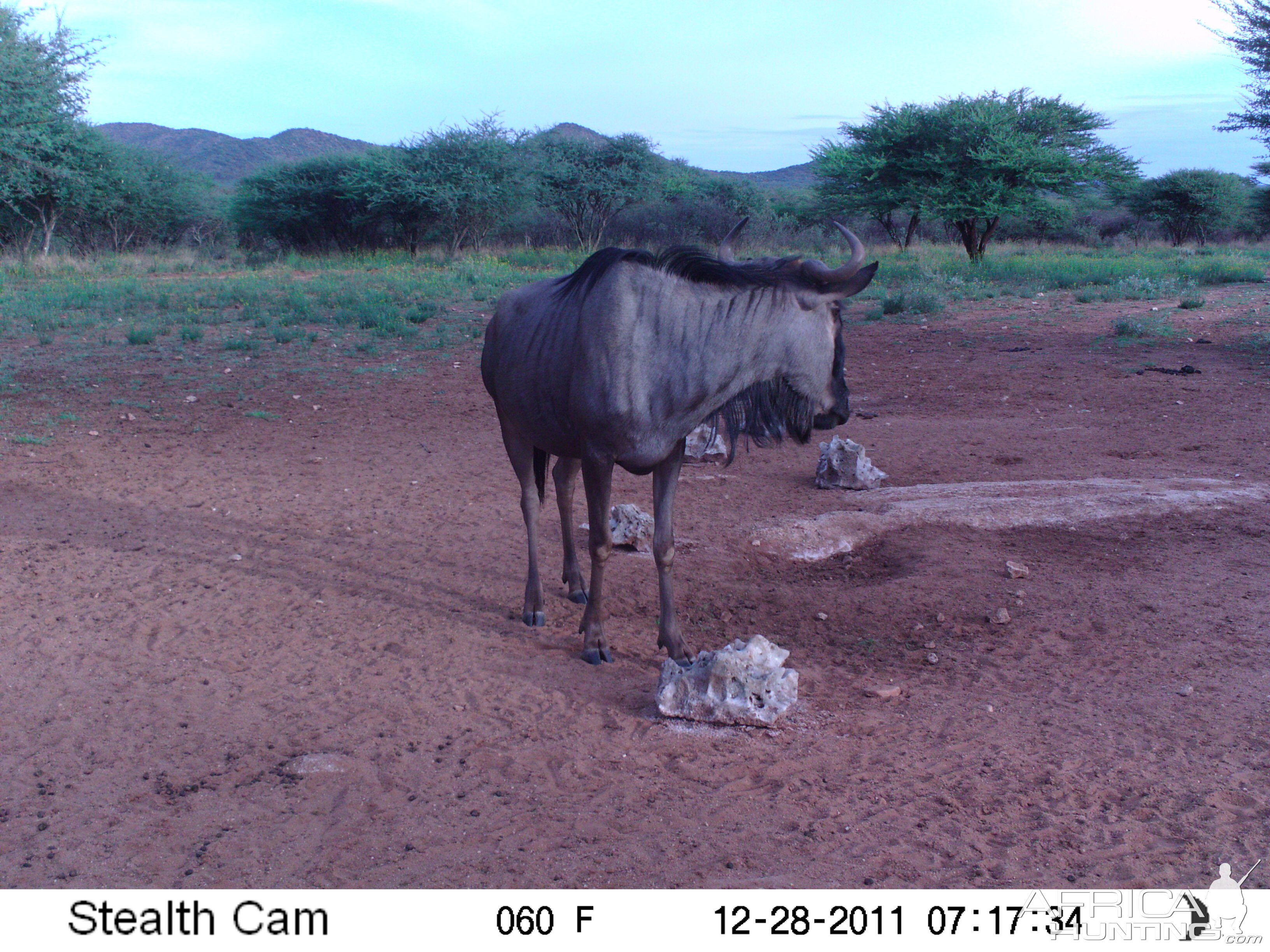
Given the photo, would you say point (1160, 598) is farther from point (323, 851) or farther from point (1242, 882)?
point (323, 851)

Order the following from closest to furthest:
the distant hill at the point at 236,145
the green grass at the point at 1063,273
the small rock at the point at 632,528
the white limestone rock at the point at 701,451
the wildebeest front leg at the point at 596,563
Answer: the wildebeest front leg at the point at 596,563
the small rock at the point at 632,528
the white limestone rock at the point at 701,451
the green grass at the point at 1063,273
the distant hill at the point at 236,145

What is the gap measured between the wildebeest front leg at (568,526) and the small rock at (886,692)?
1.82m

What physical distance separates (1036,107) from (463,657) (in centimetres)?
2553

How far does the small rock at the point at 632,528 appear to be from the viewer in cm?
569

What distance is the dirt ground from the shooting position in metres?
2.79

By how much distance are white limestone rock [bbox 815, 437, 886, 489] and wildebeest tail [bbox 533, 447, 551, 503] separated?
7.77 feet

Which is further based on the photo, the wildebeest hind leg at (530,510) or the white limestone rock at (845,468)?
the white limestone rock at (845,468)

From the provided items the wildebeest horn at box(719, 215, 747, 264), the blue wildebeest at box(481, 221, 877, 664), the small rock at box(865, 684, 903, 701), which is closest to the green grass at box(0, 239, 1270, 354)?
the wildebeest horn at box(719, 215, 747, 264)

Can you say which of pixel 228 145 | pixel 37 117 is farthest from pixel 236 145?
pixel 37 117

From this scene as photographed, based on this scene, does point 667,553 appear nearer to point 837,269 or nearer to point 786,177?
point 837,269

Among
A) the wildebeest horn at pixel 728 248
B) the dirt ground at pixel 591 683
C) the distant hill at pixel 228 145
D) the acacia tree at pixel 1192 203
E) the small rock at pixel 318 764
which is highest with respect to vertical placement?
the distant hill at pixel 228 145

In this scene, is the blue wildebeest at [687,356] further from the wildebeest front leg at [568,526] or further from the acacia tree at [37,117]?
the acacia tree at [37,117]

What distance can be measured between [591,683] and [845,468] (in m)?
3.33

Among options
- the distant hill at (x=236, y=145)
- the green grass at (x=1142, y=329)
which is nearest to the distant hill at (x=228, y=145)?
the distant hill at (x=236, y=145)
